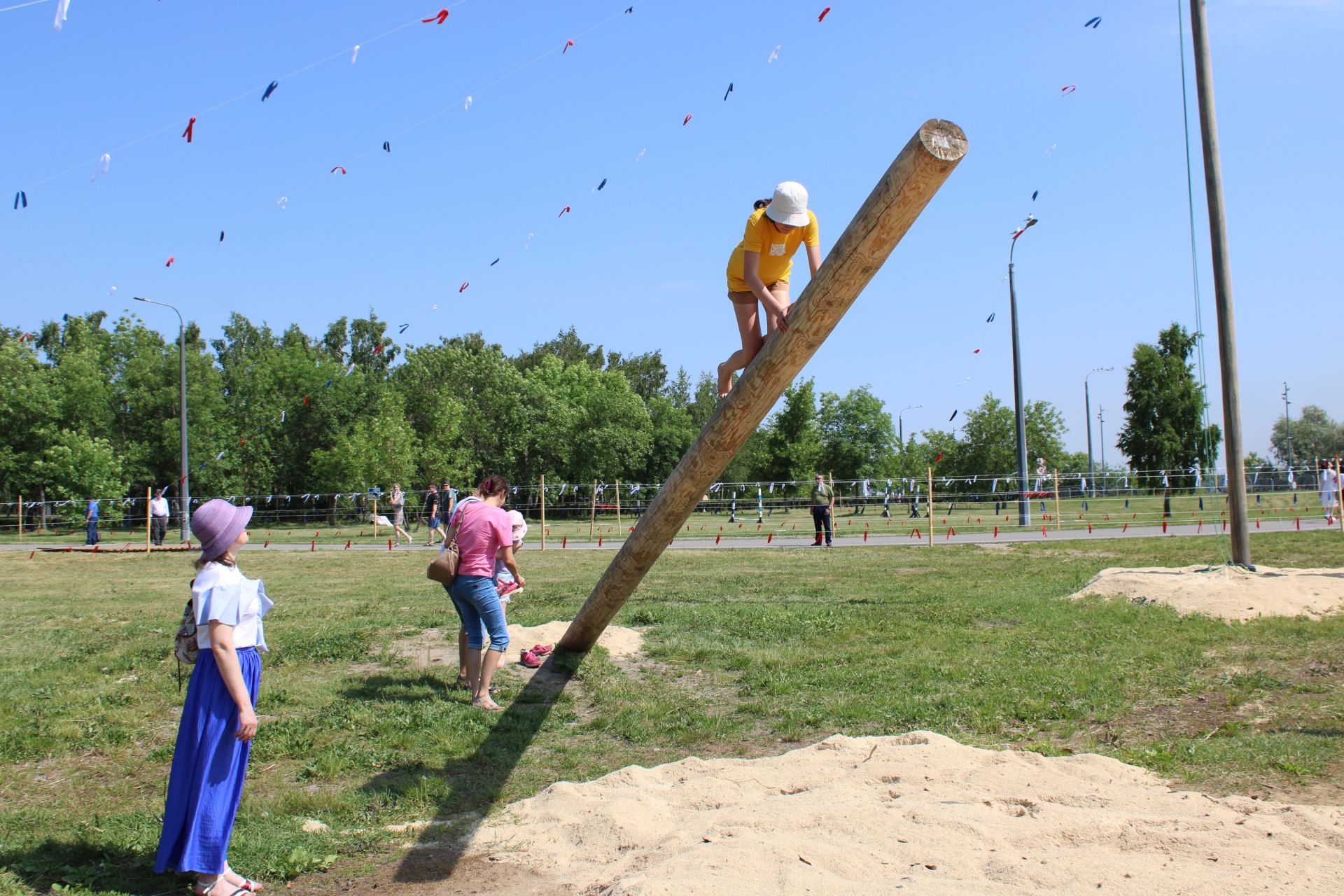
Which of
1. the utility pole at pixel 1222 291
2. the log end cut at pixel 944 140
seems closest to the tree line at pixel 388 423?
the utility pole at pixel 1222 291

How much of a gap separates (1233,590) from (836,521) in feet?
90.3

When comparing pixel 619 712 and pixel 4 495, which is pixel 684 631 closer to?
pixel 619 712

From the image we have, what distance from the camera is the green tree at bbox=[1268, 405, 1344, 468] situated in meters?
90.6

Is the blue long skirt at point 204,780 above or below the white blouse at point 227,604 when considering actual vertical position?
below

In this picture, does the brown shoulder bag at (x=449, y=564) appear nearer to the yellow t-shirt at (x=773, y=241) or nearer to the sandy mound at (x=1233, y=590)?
the yellow t-shirt at (x=773, y=241)

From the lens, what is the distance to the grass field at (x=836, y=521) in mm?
27828

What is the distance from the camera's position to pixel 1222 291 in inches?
453

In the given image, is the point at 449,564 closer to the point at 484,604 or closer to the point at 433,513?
the point at 484,604

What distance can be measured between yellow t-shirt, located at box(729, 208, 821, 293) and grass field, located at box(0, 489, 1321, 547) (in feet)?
66.0

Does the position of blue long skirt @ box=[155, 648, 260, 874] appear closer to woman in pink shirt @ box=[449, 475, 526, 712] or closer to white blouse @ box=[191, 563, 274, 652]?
white blouse @ box=[191, 563, 274, 652]

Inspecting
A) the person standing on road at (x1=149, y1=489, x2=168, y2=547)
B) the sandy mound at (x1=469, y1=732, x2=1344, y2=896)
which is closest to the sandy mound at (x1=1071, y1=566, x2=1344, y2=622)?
the sandy mound at (x1=469, y1=732, x2=1344, y2=896)

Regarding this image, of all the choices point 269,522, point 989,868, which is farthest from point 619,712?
point 269,522

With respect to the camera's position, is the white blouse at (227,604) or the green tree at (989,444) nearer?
the white blouse at (227,604)

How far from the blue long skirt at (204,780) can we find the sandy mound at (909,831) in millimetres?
1068
